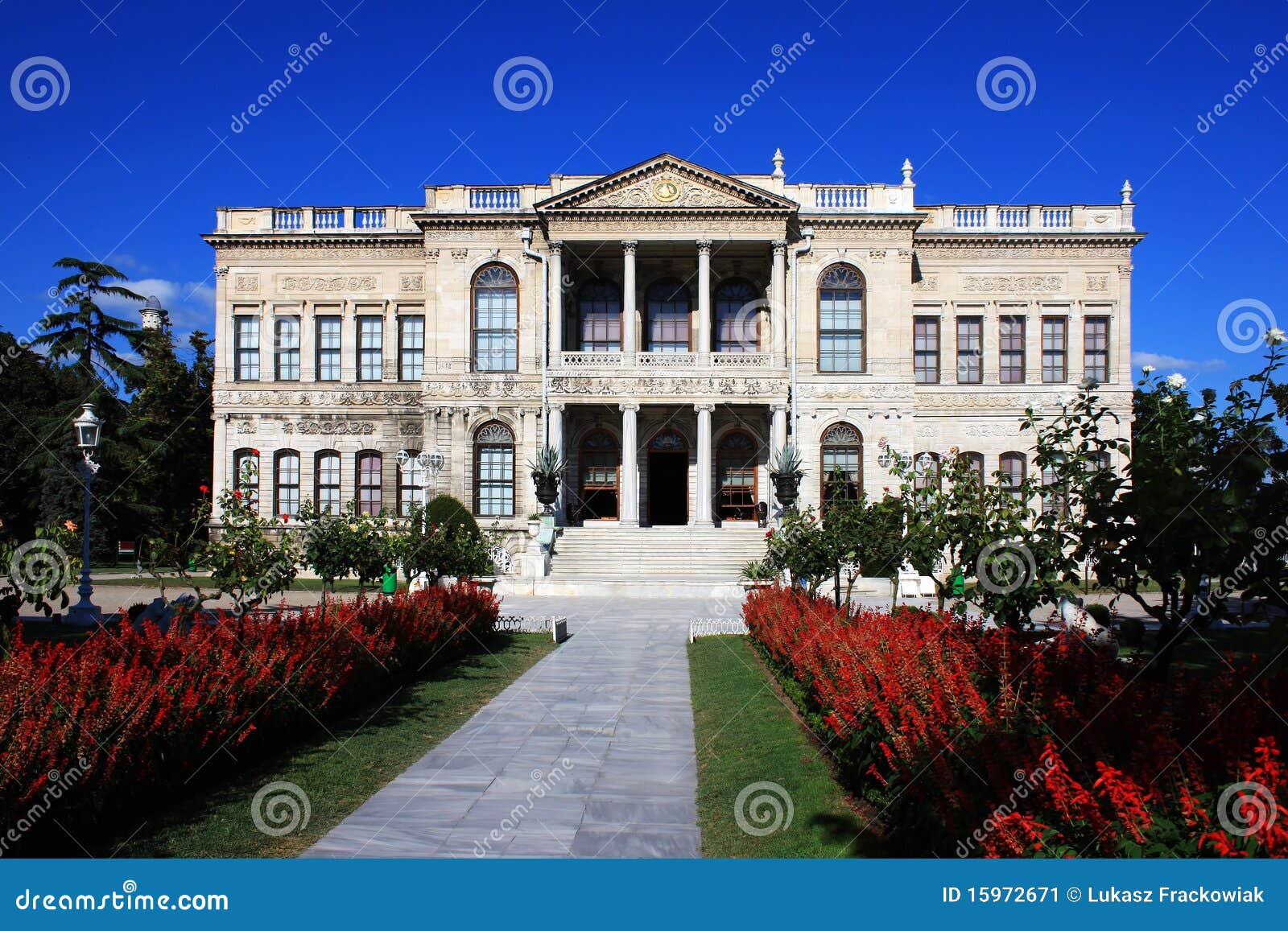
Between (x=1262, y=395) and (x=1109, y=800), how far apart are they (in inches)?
154

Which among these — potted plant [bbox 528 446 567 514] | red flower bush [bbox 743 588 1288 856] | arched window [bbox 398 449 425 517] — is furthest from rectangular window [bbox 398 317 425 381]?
red flower bush [bbox 743 588 1288 856]

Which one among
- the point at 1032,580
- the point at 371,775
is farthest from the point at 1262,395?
the point at 371,775

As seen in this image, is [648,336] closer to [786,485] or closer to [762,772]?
[786,485]

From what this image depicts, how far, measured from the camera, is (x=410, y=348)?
34.7 metres

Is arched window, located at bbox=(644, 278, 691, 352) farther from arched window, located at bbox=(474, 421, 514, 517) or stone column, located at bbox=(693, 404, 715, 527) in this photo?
arched window, located at bbox=(474, 421, 514, 517)

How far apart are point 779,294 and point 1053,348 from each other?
36.6 feet

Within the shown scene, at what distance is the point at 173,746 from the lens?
22.7ft

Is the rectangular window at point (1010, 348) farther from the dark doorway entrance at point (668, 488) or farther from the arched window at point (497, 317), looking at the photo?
the arched window at point (497, 317)

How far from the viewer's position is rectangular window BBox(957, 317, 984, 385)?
1340 inches

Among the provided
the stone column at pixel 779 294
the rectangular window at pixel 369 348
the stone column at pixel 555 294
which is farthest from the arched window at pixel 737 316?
the rectangular window at pixel 369 348

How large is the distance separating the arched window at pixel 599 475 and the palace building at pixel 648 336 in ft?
0.31

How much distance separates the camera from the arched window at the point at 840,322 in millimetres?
33094

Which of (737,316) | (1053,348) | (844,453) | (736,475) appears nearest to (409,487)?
(736,475)

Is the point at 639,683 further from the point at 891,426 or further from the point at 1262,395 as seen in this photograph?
the point at 891,426
